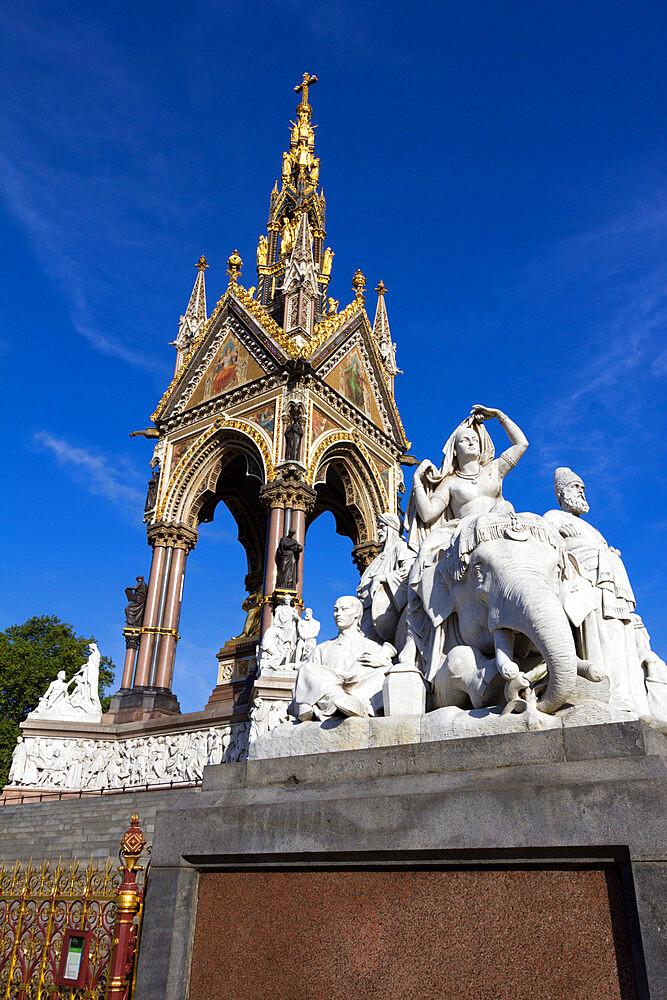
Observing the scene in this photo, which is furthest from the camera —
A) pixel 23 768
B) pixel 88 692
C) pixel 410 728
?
pixel 88 692

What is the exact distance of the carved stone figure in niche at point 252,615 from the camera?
2270 cm

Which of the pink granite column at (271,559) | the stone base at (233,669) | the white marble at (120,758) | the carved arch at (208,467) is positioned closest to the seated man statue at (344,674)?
the white marble at (120,758)

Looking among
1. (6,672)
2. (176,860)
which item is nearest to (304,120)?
(6,672)

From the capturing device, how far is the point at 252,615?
23.9 meters

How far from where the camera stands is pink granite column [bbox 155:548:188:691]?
70.7 feet

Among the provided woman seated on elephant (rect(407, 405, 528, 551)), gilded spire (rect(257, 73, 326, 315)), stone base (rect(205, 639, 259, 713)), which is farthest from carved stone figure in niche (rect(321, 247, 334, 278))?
woman seated on elephant (rect(407, 405, 528, 551))

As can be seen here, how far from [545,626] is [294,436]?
19171mm

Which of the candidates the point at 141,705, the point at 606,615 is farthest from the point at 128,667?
the point at 606,615

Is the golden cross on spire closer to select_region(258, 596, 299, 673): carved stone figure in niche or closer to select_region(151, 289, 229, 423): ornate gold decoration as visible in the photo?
select_region(151, 289, 229, 423): ornate gold decoration

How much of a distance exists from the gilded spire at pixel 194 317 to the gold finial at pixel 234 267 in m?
2.09

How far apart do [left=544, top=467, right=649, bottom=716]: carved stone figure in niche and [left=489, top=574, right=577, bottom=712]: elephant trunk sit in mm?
422

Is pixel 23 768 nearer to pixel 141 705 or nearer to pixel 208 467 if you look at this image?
pixel 141 705

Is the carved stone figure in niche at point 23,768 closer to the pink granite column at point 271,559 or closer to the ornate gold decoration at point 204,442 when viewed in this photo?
the pink granite column at point 271,559

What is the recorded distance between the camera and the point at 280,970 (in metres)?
3.22
